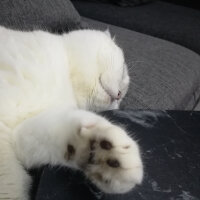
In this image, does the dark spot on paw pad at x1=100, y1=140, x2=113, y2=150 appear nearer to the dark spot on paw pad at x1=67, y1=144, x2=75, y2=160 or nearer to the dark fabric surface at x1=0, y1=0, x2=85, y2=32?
the dark spot on paw pad at x1=67, y1=144, x2=75, y2=160

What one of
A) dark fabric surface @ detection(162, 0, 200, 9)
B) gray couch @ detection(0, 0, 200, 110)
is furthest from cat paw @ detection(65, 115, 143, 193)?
dark fabric surface @ detection(162, 0, 200, 9)

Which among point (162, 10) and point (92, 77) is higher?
point (92, 77)

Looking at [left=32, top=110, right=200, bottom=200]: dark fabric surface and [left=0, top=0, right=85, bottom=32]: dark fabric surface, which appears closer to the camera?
[left=32, top=110, right=200, bottom=200]: dark fabric surface

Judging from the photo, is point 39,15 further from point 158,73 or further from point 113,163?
point 113,163

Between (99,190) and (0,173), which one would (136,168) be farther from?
(0,173)

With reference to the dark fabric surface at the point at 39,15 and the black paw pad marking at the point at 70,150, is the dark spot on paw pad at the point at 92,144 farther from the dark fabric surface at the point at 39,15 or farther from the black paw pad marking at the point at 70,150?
the dark fabric surface at the point at 39,15

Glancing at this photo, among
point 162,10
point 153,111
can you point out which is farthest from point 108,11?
point 153,111
